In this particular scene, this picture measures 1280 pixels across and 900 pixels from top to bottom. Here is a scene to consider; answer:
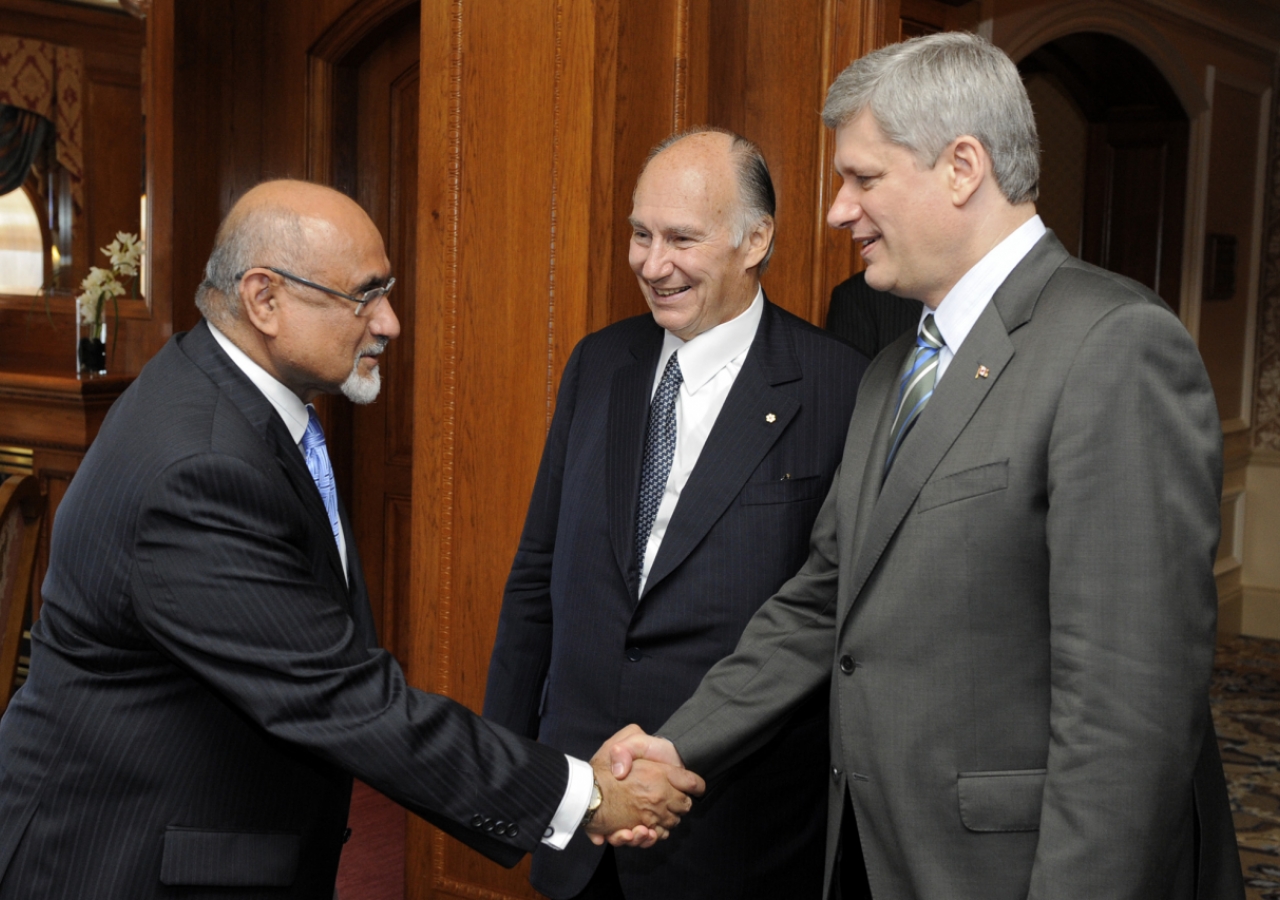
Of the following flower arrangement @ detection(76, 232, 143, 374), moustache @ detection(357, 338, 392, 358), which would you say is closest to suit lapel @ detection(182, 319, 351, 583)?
moustache @ detection(357, 338, 392, 358)

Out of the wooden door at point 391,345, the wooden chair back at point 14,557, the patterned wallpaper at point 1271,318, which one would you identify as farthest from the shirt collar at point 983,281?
the patterned wallpaper at point 1271,318

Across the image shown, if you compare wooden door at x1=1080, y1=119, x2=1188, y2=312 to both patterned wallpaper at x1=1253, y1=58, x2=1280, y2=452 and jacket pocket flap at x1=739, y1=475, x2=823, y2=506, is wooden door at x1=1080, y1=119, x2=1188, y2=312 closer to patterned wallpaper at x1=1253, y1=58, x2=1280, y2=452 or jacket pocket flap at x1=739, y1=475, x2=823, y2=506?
patterned wallpaper at x1=1253, y1=58, x2=1280, y2=452

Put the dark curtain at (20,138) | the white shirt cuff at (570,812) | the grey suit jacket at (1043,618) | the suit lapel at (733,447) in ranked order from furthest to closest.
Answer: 1. the dark curtain at (20,138)
2. the suit lapel at (733,447)
3. the white shirt cuff at (570,812)
4. the grey suit jacket at (1043,618)

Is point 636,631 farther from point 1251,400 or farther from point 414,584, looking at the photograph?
point 1251,400

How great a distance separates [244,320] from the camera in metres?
1.85

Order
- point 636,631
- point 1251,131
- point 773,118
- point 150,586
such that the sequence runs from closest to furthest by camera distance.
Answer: point 150,586 < point 636,631 < point 773,118 < point 1251,131

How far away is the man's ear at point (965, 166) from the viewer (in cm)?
163

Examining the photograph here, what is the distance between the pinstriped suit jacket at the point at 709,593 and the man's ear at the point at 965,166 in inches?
24.2

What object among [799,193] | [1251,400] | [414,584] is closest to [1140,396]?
[799,193]

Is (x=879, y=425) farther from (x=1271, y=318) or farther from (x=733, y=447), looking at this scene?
(x=1271, y=318)

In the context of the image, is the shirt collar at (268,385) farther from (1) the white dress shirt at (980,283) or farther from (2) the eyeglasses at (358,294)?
(1) the white dress shirt at (980,283)


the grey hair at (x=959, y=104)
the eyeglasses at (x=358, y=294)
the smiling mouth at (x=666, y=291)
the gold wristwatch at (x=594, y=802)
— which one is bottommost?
the gold wristwatch at (x=594, y=802)

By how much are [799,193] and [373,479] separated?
83.9 inches

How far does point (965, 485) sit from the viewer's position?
1558 millimetres
